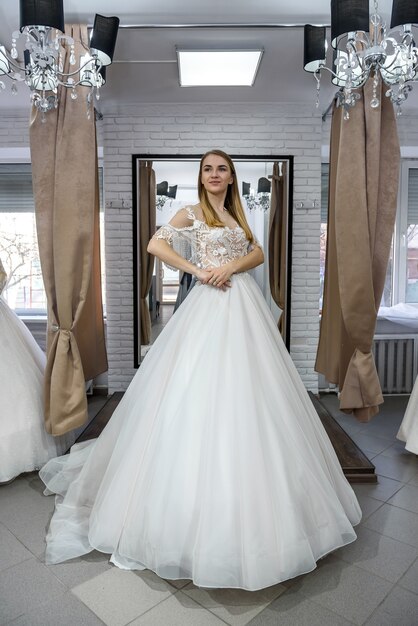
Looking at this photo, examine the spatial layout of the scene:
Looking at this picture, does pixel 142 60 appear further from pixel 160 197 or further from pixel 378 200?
pixel 378 200

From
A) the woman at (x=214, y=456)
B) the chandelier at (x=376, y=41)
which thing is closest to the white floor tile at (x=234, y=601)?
the woman at (x=214, y=456)

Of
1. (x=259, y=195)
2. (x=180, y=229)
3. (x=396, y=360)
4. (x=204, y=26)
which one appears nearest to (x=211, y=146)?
(x=259, y=195)

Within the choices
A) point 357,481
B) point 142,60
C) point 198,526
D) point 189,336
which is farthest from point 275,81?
point 198,526

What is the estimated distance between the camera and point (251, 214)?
155 inches

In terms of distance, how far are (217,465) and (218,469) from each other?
0.01 metres

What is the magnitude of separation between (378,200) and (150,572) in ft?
6.99

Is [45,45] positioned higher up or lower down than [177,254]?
higher up

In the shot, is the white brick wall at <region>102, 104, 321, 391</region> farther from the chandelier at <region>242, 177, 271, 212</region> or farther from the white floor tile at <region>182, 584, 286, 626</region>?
the white floor tile at <region>182, 584, 286, 626</region>

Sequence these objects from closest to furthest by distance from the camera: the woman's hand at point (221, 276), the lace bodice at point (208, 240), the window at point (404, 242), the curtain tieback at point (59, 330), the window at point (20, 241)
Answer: the woman's hand at point (221, 276) → the lace bodice at point (208, 240) → the curtain tieback at point (59, 330) → the window at point (404, 242) → the window at point (20, 241)

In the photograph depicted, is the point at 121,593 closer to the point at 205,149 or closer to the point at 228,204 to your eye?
the point at 228,204

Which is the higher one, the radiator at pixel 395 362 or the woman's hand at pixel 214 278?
the woman's hand at pixel 214 278

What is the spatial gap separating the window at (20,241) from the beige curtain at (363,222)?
304 centimetres

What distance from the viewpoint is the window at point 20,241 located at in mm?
4875

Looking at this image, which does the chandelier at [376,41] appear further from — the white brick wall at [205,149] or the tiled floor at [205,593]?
the white brick wall at [205,149]
